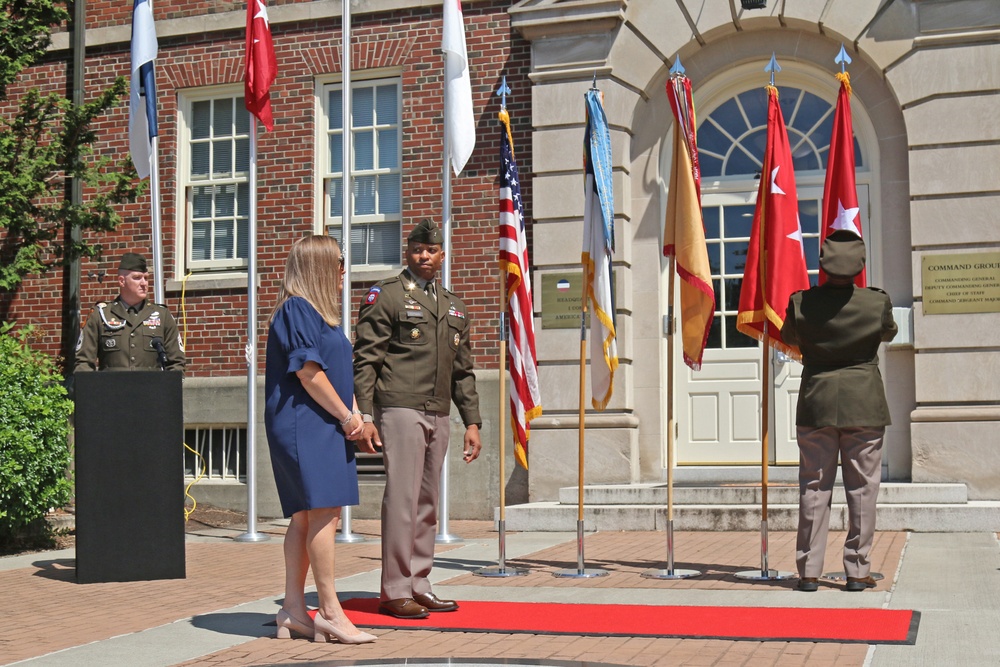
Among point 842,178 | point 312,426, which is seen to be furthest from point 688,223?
point 312,426

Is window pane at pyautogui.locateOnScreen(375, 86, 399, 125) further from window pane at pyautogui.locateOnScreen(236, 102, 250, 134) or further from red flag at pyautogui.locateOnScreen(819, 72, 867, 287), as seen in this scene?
red flag at pyautogui.locateOnScreen(819, 72, 867, 287)

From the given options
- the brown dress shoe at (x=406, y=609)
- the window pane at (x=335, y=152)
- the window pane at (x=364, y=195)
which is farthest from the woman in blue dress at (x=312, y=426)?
the window pane at (x=335, y=152)

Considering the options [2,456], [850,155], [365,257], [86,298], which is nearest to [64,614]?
[2,456]

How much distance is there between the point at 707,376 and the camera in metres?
13.0

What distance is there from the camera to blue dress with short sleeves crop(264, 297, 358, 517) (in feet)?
20.3

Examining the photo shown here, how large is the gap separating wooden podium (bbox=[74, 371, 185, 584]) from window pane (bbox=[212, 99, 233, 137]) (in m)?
6.68

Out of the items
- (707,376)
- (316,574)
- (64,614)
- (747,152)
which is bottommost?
(64,614)

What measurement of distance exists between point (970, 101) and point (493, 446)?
19.0 ft

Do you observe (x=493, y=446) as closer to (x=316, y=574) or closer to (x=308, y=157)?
(x=308, y=157)

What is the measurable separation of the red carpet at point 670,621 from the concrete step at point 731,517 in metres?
4.08

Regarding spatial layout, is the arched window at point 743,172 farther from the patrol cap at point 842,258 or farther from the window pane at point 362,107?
the patrol cap at point 842,258

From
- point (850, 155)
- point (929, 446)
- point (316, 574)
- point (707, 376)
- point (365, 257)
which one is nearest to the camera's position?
point (316, 574)

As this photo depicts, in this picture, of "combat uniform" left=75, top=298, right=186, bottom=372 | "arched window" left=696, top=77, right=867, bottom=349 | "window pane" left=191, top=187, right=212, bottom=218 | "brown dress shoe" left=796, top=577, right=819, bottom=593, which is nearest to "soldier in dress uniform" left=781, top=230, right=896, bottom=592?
"brown dress shoe" left=796, top=577, right=819, bottom=593

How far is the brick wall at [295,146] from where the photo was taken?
13.5 m
